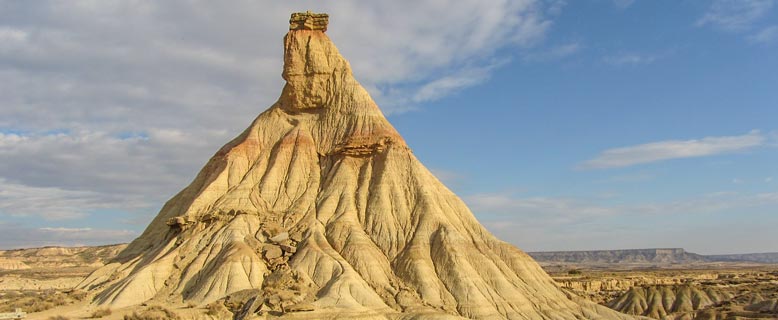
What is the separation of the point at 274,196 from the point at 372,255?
14.7m

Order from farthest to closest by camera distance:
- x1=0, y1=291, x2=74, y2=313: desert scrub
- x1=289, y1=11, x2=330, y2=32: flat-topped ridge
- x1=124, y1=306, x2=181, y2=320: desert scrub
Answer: x1=289, y1=11, x2=330, y2=32: flat-topped ridge → x1=0, y1=291, x2=74, y2=313: desert scrub → x1=124, y1=306, x2=181, y2=320: desert scrub

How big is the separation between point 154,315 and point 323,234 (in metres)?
18.8

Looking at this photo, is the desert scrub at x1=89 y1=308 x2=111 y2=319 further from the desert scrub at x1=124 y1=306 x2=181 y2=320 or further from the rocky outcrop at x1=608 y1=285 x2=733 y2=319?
the rocky outcrop at x1=608 y1=285 x2=733 y2=319

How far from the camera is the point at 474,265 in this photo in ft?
195

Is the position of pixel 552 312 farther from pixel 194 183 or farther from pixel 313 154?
pixel 194 183

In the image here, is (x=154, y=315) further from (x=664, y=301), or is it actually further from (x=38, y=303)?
(x=664, y=301)

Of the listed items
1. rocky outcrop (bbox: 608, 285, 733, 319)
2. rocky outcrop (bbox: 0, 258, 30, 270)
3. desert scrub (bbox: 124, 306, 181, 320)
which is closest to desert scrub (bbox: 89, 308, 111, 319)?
desert scrub (bbox: 124, 306, 181, 320)

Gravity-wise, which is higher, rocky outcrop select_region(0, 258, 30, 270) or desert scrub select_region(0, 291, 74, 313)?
rocky outcrop select_region(0, 258, 30, 270)

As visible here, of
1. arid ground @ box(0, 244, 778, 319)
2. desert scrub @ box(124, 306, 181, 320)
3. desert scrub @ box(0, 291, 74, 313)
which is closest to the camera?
desert scrub @ box(124, 306, 181, 320)

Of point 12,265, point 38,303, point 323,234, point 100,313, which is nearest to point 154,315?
point 100,313

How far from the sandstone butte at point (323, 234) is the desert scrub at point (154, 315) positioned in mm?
3846

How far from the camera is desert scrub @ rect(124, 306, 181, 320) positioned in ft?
153

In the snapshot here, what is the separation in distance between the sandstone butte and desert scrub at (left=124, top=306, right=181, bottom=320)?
3.85 metres

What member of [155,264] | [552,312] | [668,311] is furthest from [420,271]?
[668,311]
